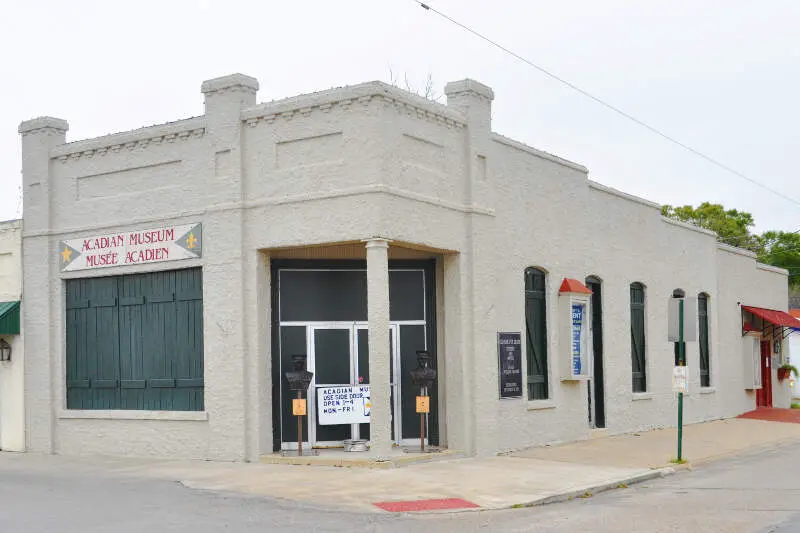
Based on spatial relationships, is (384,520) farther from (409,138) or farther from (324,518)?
(409,138)

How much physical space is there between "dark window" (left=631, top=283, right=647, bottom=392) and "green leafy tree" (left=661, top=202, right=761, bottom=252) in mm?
36030

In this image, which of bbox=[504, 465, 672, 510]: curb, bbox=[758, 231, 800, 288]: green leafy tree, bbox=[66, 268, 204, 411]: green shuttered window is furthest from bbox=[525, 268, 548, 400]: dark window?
bbox=[758, 231, 800, 288]: green leafy tree

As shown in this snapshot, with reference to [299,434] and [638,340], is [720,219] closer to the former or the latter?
[638,340]

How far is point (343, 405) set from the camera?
17094 mm

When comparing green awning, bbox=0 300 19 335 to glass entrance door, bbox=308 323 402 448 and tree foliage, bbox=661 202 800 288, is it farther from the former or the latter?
tree foliage, bbox=661 202 800 288

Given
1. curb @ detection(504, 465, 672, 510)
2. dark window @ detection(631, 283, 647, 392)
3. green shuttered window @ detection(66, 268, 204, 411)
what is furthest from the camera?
dark window @ detection(631, 283, 647, 392)

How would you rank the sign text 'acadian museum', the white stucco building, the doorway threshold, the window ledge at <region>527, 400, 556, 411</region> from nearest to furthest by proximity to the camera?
the doorway threshold, the sign text 'acadian museum', the window ledge at <region>527, 400, 556, 411</region>, the white stucco building

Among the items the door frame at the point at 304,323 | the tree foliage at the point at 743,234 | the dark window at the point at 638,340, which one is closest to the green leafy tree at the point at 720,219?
the tree foliage at the point at 743,234

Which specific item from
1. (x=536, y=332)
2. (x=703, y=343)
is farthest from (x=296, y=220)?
(x=703, y=343)

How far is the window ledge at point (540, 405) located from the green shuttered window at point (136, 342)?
636 centimetres

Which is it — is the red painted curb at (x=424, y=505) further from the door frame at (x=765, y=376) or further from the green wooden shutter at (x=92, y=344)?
the door frame at (x=765, y=376)

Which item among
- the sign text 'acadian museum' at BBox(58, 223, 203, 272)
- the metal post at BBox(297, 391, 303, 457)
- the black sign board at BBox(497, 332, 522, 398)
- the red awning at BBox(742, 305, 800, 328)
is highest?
the sign text 'acadian museum' at BBox(58, 223, 203, 272)

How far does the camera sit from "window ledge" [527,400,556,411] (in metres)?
19.1

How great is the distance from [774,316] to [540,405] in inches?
594
